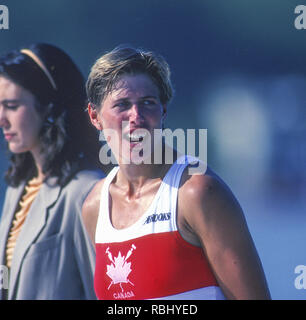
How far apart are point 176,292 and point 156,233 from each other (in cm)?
23

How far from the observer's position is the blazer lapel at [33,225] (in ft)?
8.39

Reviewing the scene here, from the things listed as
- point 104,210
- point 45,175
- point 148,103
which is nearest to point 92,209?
point 104,210

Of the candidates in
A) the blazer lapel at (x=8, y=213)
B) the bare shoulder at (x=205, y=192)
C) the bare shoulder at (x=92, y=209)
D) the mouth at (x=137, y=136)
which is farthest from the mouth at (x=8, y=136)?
the bare shoulder at (x=205, y=192)

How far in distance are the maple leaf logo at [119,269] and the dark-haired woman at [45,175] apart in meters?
0.47

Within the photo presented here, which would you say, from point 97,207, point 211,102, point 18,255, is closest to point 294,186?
point 211,102

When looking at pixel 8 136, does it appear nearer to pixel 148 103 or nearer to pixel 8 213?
pixel 8 213

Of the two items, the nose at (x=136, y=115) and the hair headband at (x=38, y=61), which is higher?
the hair headband at (x=38, y=61)

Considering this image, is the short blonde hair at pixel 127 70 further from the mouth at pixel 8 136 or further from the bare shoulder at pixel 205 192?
the mouth at pixel 8 136

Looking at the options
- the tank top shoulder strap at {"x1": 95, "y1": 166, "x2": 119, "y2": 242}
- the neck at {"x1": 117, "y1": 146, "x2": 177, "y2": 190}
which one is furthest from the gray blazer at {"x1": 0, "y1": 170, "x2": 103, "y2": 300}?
the neck at {"x1": 117, "y1": 146, "x2": 177, "y2": 190}

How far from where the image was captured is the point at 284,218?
232cm

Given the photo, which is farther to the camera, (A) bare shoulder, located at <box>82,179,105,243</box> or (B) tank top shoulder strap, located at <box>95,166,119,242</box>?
(A) bare shoulder, located at <box>82,179,105,243</box>

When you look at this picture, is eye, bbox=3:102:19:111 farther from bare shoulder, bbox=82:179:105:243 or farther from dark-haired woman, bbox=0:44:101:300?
bare shoulder, bbox=82:179:105:243

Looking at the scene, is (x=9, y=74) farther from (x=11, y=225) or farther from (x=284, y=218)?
(x=284, y=218)

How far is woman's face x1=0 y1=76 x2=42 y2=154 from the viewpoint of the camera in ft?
8.56
